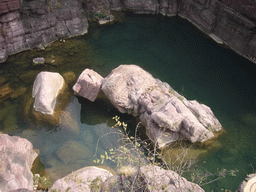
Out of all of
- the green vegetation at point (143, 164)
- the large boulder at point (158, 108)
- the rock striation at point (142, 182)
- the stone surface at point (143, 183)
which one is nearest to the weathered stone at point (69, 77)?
the large boulder at point (158, 108)

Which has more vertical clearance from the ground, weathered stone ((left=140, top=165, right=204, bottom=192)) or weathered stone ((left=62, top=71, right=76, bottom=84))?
weathered stone ((left=140, top=165, right=204, bottom=192))

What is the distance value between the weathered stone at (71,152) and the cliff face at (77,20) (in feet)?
20.8

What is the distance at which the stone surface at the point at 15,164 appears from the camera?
17.9 ft

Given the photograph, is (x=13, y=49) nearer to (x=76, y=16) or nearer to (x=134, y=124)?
(x=76, y=16)

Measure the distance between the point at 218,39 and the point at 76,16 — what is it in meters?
8.84

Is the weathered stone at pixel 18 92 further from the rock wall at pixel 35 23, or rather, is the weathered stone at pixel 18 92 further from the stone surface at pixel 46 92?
the rock wall at pixel 35 23

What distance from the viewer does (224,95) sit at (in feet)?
33.2

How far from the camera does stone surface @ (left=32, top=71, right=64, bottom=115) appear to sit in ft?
26.9

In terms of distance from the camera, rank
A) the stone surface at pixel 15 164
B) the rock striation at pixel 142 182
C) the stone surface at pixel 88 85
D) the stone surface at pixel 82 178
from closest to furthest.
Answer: the rock striation at pixel 142 182 < the stone surface at pixel 15 164 < the stone surface at pixel 82 178 < the stone surface at pixel 88 85

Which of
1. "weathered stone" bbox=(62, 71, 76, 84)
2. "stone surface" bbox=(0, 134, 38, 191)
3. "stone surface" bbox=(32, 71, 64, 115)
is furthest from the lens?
"weathered stone" bbox=(62, 71, 76, 84)

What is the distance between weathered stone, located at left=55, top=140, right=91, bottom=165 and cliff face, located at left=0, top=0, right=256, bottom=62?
6.35m

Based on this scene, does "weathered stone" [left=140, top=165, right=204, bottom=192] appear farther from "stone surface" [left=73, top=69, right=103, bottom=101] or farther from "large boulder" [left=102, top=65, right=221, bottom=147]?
"stone surface" [left=73, top=69, right=103, bottom=101]

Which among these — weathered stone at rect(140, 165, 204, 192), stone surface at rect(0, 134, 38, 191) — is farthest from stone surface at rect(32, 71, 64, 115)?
weathered stone at rect(140, 165, 204, 192)

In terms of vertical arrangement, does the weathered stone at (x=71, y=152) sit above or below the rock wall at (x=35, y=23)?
below
